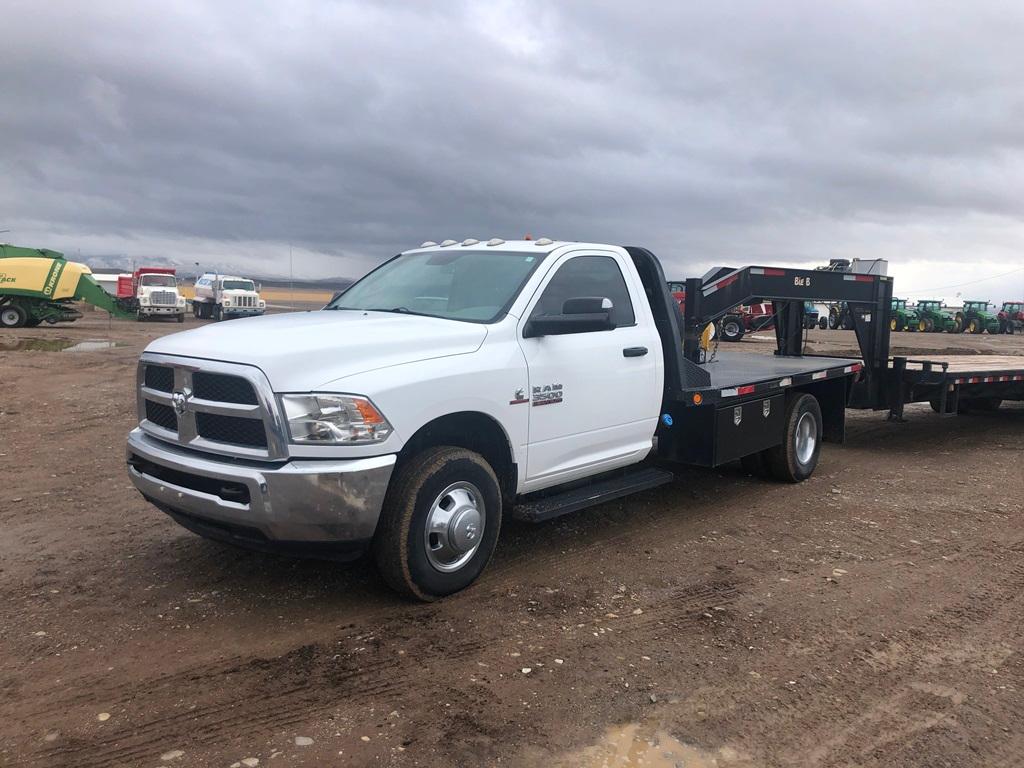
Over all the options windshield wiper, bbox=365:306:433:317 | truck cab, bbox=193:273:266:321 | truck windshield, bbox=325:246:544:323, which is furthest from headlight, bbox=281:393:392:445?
truck cab, bbox=193:273:266:321

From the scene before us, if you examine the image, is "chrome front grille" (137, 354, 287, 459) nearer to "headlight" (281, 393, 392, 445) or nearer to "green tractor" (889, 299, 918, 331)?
"headlight" (281, 393, 392, 445)

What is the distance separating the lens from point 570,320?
191 inches

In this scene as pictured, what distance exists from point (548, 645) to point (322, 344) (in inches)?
75.5

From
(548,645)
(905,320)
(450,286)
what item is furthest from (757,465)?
(905,320)

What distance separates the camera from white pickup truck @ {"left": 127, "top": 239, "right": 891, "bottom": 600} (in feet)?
13.0

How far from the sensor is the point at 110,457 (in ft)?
27.2

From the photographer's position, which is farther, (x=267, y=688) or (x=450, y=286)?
(x=450, y=286)

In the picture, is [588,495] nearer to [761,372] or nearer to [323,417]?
[323,417]

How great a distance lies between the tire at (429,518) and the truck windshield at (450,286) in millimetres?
973

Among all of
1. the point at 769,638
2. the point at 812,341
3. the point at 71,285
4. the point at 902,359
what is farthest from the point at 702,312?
the point at 71,285

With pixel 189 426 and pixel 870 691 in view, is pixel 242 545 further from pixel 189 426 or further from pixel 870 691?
pixel 870 691

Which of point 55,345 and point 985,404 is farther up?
point 55,345

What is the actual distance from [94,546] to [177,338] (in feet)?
6.03

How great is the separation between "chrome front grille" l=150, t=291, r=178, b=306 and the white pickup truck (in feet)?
126
